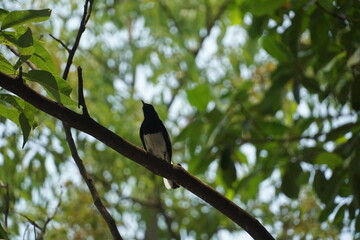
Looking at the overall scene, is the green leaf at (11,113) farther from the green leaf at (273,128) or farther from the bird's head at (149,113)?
the bird's head at (149,113)

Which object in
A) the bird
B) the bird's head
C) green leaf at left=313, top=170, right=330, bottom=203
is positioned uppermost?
the bird's head

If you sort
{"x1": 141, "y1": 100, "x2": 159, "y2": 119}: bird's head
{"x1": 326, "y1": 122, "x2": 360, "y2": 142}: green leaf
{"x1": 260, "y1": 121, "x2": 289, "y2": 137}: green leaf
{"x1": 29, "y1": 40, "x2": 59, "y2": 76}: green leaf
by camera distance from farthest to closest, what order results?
{"x1": 141, "y1": 100, "x2": 159, "y2": 119}: bird's head, {"x1": 260, "y1": 121, "x2": 289, "y2": 137}: green leaf, {"x1": 326, "y1": 122, "x2": 360, "y2": 142}: green leaf, {"x1": 29, "y1": 40, "x2": 59, "y2": 76}: green leaf

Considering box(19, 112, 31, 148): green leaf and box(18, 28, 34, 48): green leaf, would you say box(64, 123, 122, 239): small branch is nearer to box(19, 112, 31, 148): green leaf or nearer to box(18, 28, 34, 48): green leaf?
box(19, 112, 31, 148): green leaf

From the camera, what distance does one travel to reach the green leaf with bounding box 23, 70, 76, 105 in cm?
156

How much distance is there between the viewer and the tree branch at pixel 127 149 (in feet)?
5.01

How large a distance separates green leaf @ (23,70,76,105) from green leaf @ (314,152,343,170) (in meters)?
1.65

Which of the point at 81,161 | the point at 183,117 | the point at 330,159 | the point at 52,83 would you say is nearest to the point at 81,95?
the point at 52,83

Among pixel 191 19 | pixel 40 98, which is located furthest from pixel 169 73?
pixel 40 98

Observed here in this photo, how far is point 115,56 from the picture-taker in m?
6.32

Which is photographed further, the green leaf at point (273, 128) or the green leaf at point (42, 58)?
the green leaf at point (273, 128)

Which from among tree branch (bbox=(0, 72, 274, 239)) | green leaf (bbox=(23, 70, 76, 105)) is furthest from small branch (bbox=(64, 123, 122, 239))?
green leaf (bbox=(23, 70, 76, 105))

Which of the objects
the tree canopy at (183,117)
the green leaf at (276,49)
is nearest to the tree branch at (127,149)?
the tree canopy at (183,117)

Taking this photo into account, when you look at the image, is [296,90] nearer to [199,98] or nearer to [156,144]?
[199,98]

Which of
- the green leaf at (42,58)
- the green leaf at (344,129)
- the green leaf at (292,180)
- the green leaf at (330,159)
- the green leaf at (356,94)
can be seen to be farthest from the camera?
the green leaf at (292,180)
